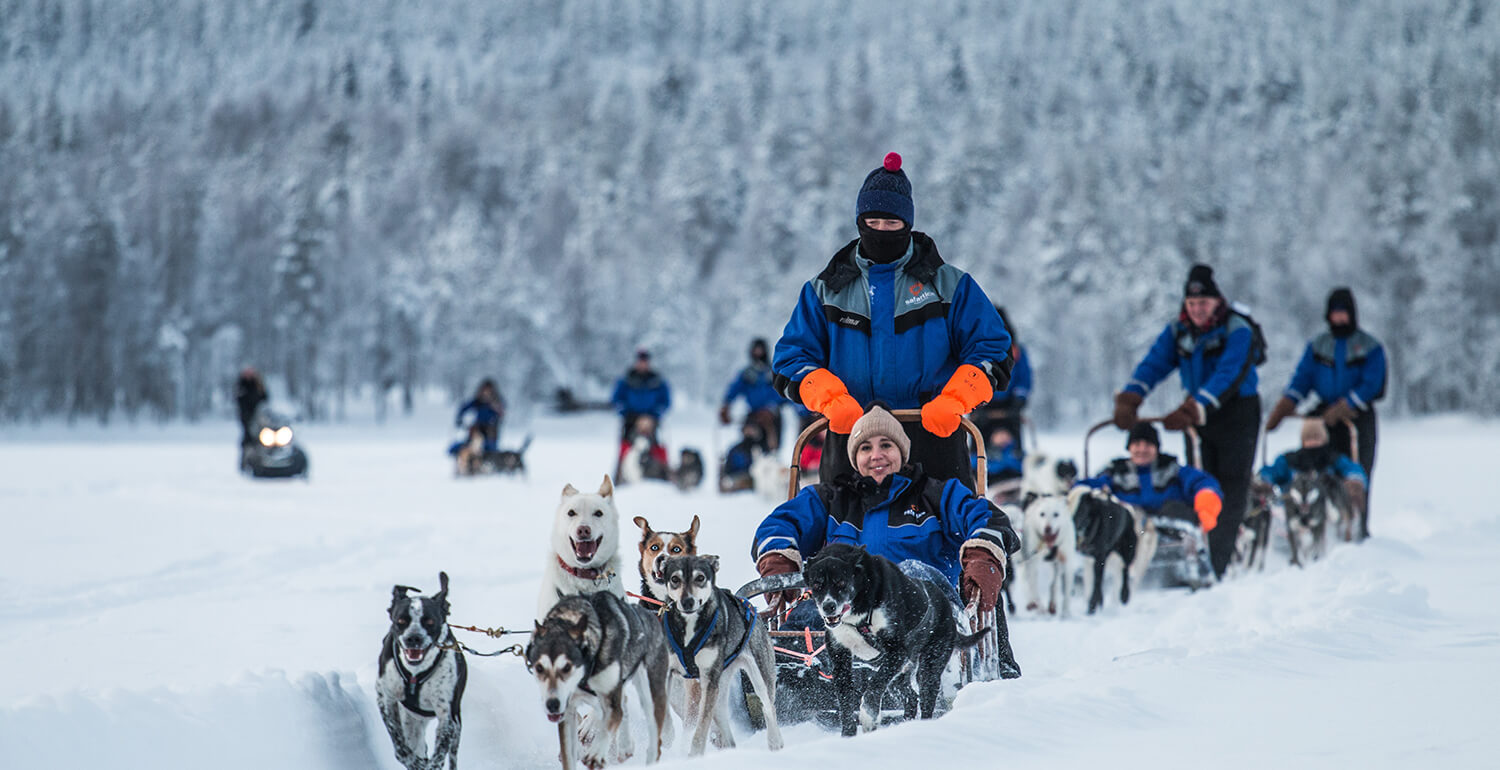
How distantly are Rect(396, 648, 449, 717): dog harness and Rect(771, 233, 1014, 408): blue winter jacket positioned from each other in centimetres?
161

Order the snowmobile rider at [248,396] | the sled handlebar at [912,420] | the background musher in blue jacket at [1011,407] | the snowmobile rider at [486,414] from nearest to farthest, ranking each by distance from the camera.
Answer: the sled handlebar at [912,420], the background musher in blue jacket at [1011,407], the snowmobile rider at [248,396], the snowmobile rider at [486,414]

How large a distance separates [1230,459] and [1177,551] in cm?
66

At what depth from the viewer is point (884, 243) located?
4355 mm

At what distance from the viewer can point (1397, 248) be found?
4647 cm

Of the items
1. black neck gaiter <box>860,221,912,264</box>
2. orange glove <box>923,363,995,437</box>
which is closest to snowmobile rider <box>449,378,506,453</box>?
black neck gaiter <box>860,221,912,264</box>

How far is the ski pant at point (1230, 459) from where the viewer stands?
7.54 m

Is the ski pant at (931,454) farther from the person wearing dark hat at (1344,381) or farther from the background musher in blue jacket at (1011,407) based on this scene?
the background musher in blue jacket at (1011,407)

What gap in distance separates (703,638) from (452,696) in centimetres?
72

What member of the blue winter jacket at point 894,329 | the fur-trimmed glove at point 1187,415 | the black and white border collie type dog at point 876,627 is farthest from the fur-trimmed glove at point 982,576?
the fur-trimmed glove at point 1187,415

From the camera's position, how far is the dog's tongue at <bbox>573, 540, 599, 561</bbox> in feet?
14.6

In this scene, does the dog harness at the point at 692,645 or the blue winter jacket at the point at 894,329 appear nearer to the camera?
the dog harness at the point at 692,645

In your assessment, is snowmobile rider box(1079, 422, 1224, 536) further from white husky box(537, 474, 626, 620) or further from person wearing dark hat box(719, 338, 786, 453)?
person wearing dark hat box(719, 338, 786, 453)

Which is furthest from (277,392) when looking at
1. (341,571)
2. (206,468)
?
(341,571)

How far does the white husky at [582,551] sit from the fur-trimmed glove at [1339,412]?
6.65m
